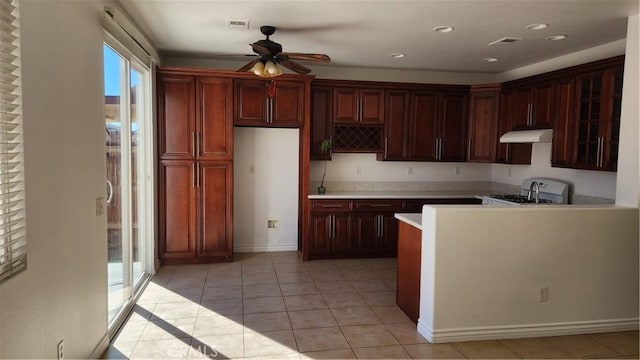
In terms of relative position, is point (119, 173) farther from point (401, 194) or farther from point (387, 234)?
point (401, 194)

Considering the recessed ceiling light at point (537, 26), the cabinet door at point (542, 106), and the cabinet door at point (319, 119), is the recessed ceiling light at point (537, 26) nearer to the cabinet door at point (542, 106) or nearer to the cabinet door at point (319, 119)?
the cabinet door at point (542, 106)

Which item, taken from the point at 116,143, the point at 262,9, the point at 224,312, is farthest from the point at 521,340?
the point at 116,143

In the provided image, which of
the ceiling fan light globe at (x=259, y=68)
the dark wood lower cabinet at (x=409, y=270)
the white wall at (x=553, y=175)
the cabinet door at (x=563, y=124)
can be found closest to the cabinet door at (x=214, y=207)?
the ceiling fan light globe at (x=259, y=68)

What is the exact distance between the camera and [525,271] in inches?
131

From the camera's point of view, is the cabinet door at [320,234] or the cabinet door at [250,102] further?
the cabinet door at [320,234]

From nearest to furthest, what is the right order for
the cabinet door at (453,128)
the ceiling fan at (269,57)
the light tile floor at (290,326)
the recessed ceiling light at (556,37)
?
the light tile floor at (290,326) → the ceiling fan at (269,57) → the recessed ceiling light at (556,37) → the cabinet door at (453,128)

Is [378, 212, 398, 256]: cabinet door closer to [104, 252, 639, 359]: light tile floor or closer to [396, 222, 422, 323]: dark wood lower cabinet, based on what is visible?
[104, 252, 639, 359]: light tile floor

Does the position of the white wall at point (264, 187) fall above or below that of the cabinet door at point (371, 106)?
below

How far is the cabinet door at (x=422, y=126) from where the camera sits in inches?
227

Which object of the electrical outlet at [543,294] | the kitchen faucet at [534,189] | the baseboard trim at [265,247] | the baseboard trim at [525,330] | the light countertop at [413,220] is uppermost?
the kitchen faucet at [534,189]

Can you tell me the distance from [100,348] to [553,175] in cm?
490

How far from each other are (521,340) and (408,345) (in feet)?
2.95

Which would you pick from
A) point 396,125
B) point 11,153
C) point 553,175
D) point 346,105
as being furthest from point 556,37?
point 11,153

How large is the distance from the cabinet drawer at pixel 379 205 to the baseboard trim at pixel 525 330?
2.21 m
